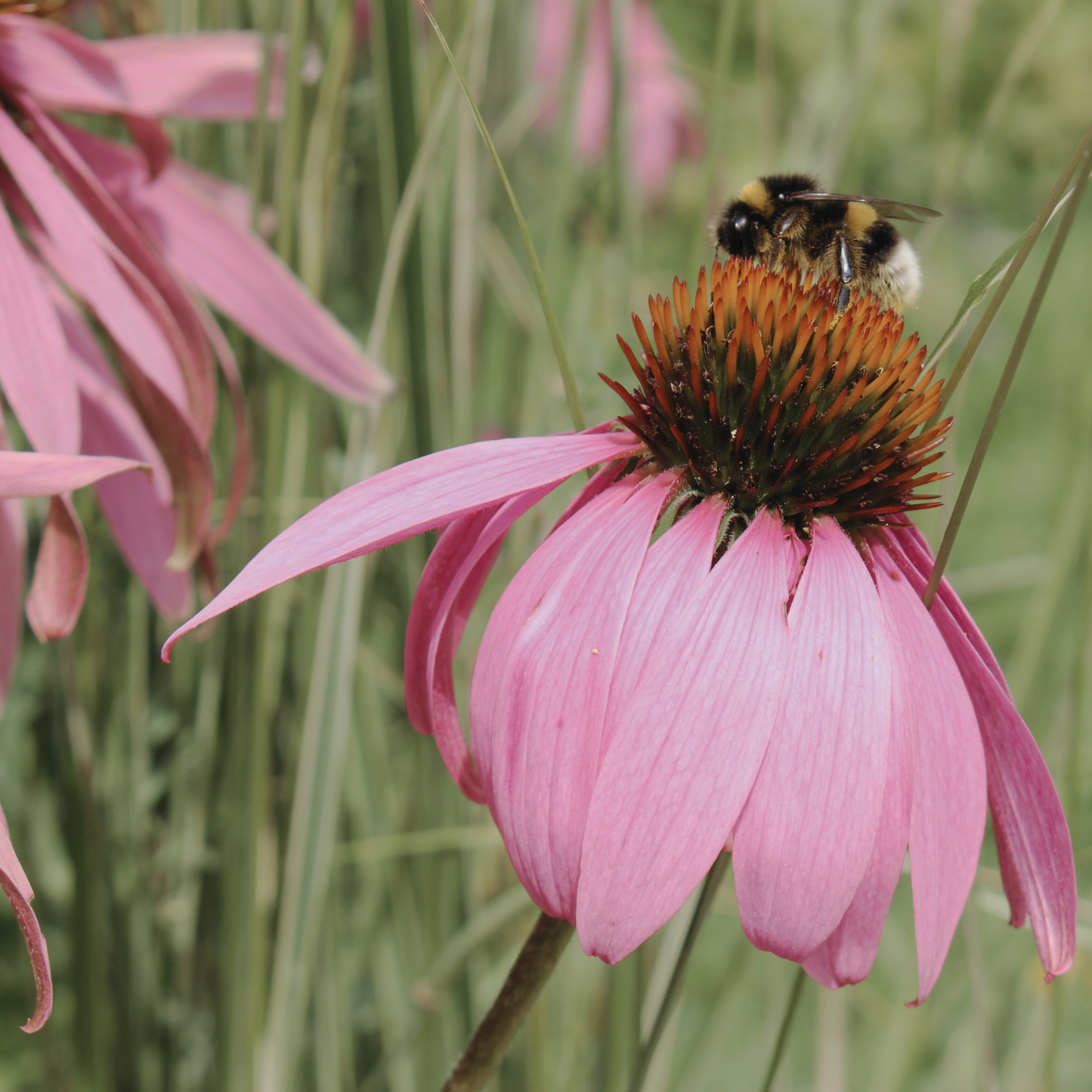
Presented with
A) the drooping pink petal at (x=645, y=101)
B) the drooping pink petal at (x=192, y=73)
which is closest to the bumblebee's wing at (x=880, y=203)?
the drooping pink petal at (x=192, y=73)

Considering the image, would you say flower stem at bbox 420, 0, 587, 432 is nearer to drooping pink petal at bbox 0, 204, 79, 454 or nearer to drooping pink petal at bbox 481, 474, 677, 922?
drooping pink petal at bbox 481, 474, 677, 922

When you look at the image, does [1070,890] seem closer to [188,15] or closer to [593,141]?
[188,15]

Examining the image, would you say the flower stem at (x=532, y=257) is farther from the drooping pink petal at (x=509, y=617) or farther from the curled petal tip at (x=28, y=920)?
the curled petal tip at (x=28, y=920)

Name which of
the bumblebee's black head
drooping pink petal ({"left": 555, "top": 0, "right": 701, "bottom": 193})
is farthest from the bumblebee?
drooping pink petal ({"left": 555, "top": 0, "right": 701, "bottom": 193})

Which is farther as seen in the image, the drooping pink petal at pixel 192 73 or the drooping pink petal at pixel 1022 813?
the drooping pink petal at pixel 192 73

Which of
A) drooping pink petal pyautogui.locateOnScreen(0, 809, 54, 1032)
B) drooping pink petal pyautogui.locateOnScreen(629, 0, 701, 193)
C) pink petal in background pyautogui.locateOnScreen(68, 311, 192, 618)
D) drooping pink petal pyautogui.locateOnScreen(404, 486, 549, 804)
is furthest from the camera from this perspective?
drooping pink petal pyautogui.locateOnScreen(629, 0, 701, 193)

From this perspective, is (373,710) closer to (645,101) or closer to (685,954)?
(685,954)
